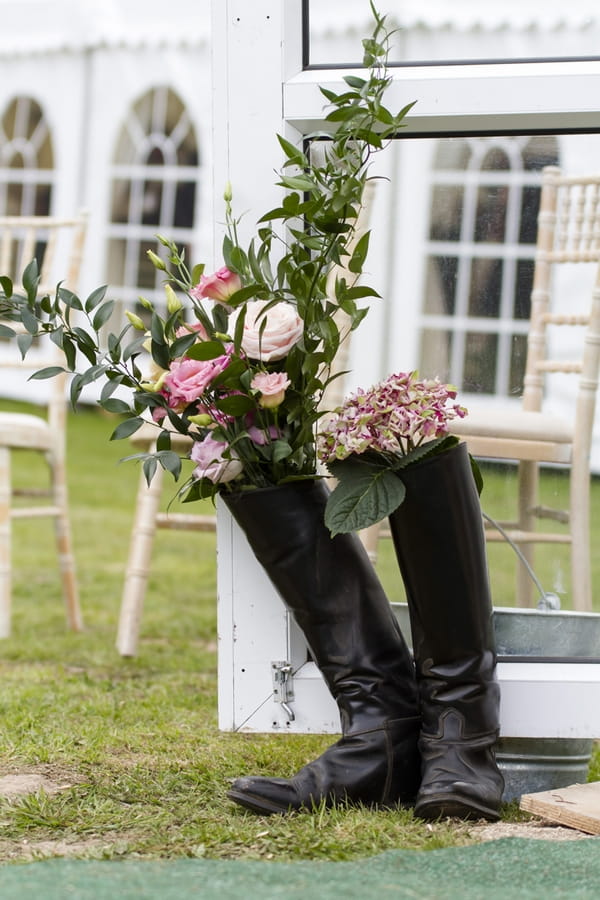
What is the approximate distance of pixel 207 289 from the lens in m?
1.36

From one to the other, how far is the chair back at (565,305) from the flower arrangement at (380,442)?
50 centimetres

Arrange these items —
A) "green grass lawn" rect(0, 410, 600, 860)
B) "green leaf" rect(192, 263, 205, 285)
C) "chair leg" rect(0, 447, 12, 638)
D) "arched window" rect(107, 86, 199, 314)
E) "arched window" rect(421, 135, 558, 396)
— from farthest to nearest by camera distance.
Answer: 1. "arched window" rect(107, 86, 199, 314)
2. "chair leg" rect(0, 447, 12, 638)
3. "arched window" rect(421, 135, 558, 396)
4. "green leaf" rect(192, 263, 205, 285)
5. "green grass lawn" rect(0, 410, 600, 860)

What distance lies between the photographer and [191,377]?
131 cm

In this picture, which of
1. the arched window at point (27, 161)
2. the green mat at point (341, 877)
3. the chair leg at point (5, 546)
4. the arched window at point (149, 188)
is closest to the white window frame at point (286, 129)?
the green mat at point (341, 877)

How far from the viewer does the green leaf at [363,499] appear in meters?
1.27

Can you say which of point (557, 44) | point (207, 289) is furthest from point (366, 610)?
point (557, 44)

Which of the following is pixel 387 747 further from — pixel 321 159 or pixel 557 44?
pixel 557 44

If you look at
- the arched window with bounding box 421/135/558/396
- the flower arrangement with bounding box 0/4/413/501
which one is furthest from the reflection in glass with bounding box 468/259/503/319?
the flower arrangement with bounding box 0/4/413/501

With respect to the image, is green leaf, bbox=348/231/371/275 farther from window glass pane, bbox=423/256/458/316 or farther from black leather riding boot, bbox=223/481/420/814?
window glass pane, bbox=423/256/458/316

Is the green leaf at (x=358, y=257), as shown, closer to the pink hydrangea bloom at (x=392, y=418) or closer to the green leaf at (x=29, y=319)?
the pink hydrangea bloom at (x=392, y=418)

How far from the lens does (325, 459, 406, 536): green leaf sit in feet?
4.16

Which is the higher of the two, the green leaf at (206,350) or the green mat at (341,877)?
the green leaf at (206,350)

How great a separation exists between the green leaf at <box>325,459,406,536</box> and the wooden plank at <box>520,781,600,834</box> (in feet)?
1.24

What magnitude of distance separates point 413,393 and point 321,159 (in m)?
0.39
